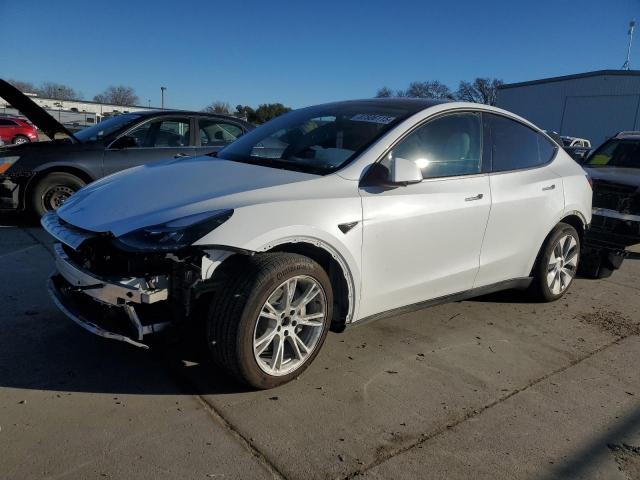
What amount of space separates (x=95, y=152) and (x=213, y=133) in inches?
63.7

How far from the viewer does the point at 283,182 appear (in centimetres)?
306

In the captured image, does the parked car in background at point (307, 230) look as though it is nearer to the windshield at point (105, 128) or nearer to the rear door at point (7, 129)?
the windshield at point (105, 128)

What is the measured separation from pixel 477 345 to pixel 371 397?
119 centimetres

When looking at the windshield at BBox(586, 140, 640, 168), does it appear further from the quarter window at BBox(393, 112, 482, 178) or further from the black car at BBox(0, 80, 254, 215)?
the black car at BBox(0, 80, 254, 215)

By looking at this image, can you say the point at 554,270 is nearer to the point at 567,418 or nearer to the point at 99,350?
the point at 567,418

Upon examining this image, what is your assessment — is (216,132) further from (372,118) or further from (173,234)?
(173,234)

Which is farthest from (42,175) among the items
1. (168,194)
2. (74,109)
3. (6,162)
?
(74,109)

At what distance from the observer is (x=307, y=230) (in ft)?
→ 9.45

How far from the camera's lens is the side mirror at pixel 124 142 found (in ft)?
22.6

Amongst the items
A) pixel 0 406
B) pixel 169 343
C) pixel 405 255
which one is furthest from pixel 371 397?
pixel 0 406

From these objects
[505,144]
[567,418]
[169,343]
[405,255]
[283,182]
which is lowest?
[567,418]

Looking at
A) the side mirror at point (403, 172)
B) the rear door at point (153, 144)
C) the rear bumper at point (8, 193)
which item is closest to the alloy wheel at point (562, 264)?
the side mirror at point (403, 172)

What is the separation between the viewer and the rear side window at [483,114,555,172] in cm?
405

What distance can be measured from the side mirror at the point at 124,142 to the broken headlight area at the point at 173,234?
15.3 ft
